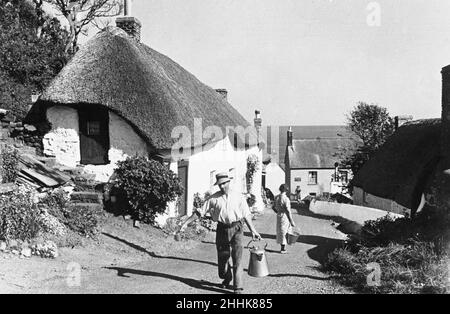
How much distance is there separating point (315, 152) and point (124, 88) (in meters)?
33.0

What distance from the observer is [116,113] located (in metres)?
10.7

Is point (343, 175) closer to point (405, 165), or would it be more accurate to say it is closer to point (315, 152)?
point (315, 152)

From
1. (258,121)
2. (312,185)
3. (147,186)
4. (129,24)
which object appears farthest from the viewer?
(312,185)

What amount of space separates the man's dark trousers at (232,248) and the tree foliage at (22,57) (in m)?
10.7

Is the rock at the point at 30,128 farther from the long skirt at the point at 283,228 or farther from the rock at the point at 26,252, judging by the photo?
the long skirt at the point at 283,228

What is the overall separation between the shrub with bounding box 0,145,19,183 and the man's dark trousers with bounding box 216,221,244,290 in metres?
5.38

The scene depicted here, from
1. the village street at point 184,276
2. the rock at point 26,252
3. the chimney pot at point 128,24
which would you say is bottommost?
the village street at point 184,276

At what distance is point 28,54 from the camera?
17516mm

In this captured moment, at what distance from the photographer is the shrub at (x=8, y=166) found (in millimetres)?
8625

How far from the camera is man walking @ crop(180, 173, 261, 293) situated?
5.58 m

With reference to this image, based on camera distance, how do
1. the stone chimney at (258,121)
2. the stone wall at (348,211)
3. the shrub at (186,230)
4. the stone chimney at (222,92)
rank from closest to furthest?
the shrub at (186,230) < the stone wall at (348,211) < the stone chimney at (222,92) < the stone chimney at (258,121)

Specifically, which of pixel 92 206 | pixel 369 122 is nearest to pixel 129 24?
pixel 92 206

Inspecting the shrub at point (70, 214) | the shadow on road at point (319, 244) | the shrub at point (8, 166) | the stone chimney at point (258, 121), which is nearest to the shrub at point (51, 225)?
the shrub at point (70, 214)

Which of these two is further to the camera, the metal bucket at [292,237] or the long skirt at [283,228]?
the long skirt at [283,228]
